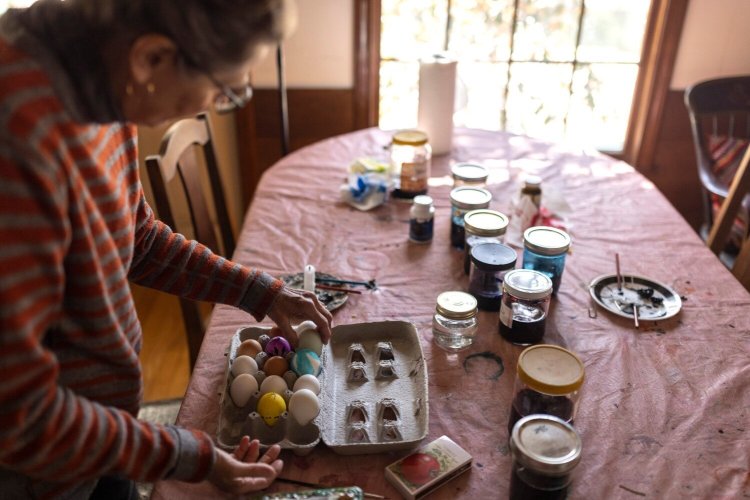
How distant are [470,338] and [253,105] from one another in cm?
188

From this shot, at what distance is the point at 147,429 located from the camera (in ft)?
2.48

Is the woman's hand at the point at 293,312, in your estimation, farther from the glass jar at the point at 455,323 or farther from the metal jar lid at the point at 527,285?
the metal jar lid at the point at 527,285

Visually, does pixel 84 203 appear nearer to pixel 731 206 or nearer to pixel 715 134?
pixel 731 206

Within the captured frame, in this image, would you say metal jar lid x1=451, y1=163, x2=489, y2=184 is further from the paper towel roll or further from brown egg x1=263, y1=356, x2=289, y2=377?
brown egg x1=263, y1=356, x2=289, y2=377

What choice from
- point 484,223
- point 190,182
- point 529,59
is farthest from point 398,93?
point 484,223

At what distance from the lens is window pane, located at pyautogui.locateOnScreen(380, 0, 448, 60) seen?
2713 mm

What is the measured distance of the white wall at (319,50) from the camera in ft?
8.65

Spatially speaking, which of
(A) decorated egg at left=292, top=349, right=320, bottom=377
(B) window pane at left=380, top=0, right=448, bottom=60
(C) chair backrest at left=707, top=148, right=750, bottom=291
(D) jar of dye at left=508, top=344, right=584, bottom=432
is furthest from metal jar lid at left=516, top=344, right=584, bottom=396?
(B) window pane at left=380, top=0, right=448, bottom=60

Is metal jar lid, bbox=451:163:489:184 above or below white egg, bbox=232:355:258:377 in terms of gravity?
above

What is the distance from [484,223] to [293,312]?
0.49 m

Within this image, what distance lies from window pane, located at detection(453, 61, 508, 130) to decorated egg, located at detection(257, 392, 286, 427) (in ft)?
6.57

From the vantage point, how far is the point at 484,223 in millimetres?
1384

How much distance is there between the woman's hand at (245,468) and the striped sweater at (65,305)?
0.04 metres

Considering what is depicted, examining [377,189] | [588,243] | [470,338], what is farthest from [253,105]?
[470,338]
